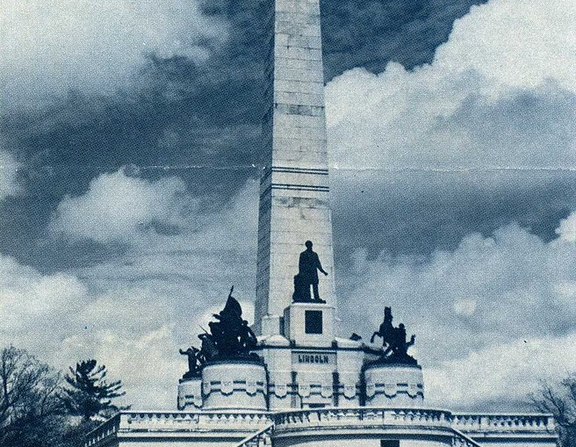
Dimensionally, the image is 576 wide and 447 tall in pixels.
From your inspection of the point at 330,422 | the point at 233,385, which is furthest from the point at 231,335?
the point at 330,422

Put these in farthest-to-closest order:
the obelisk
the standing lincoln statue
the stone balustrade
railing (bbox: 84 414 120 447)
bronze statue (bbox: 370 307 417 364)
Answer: the obelisk, the standing lincoln statue, bronze statue (bbox: 370 307 417 364), railing (bbox: 84 414 120 447), the stone balustrade

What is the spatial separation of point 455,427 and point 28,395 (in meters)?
20.4

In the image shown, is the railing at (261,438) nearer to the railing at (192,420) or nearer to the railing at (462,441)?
the railing at (192,420)

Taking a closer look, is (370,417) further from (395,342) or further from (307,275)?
(307,275)

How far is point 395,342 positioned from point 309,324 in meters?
3.57

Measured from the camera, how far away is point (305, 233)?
40062 millimetres

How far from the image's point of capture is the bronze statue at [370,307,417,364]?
120ft

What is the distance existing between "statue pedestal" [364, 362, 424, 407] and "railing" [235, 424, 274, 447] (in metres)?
6.55

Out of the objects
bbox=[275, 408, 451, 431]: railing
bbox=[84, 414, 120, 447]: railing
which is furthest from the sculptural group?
bbox=[275, 408, 451, 431]: railing

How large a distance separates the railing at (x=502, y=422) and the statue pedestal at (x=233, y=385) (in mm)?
7605

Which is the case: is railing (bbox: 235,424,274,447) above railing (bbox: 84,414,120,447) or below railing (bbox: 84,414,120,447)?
below

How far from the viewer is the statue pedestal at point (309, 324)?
37.4m

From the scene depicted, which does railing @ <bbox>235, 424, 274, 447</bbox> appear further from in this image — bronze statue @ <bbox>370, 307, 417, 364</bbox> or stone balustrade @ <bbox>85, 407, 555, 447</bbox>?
bronze statue @ <bbox>370, 307, 417, 364</bbox>

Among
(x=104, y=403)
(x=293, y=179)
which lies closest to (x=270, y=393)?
(x=293, y=179)
